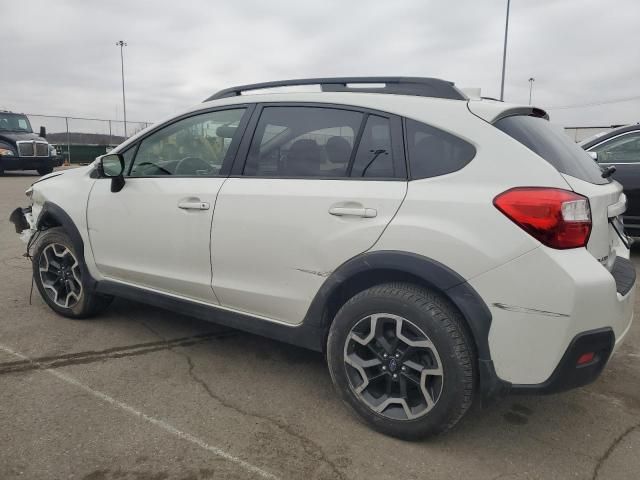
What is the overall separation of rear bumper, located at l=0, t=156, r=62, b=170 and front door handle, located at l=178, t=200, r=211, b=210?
651 inches

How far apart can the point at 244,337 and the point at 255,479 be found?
5.29 feet

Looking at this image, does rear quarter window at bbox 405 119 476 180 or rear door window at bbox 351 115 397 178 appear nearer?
rear quarter window at bbox 405 119 476 180

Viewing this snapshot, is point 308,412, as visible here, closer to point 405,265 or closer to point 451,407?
point 451,407

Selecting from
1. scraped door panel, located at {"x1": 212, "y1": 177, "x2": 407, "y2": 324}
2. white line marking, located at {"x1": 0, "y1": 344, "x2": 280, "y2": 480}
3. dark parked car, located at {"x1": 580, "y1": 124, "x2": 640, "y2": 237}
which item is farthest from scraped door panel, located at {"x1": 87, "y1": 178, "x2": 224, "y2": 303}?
dark parked car, located at {"x1": 580, "y1": 124, "x2": 640, "y2": 237}

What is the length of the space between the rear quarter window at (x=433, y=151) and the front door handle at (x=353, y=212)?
0.84 feet

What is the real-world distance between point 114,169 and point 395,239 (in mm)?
2163

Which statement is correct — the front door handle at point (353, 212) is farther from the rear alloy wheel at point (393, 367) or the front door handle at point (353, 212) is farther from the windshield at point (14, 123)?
the windshield at point (14, 123)

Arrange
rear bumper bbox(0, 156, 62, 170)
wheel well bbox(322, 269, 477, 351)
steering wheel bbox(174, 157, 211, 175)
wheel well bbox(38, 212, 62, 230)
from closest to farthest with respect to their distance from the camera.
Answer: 1. wheel well bbox(322, 269, 477, 351)
2. steering wheel bbox(174, 157, 211, 175)
3. wheel well bbox(38, 212, 62, 230)
4. rear bumper bbox(0, 156, 62, 170)

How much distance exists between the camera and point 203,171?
3.13 m

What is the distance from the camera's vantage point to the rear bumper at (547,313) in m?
2.04

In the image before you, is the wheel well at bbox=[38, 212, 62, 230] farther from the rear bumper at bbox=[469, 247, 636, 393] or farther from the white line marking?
the rear bumper at bbox=[469, 247, 636, 393]

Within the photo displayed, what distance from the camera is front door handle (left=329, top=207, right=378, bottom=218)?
2410 millimetres

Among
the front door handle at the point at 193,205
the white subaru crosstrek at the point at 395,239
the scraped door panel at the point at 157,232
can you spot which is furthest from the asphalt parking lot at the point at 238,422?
the front door handle at the point at 193,205

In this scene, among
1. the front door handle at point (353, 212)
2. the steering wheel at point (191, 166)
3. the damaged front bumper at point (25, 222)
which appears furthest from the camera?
the damaged front bumper at point (25, 222)
